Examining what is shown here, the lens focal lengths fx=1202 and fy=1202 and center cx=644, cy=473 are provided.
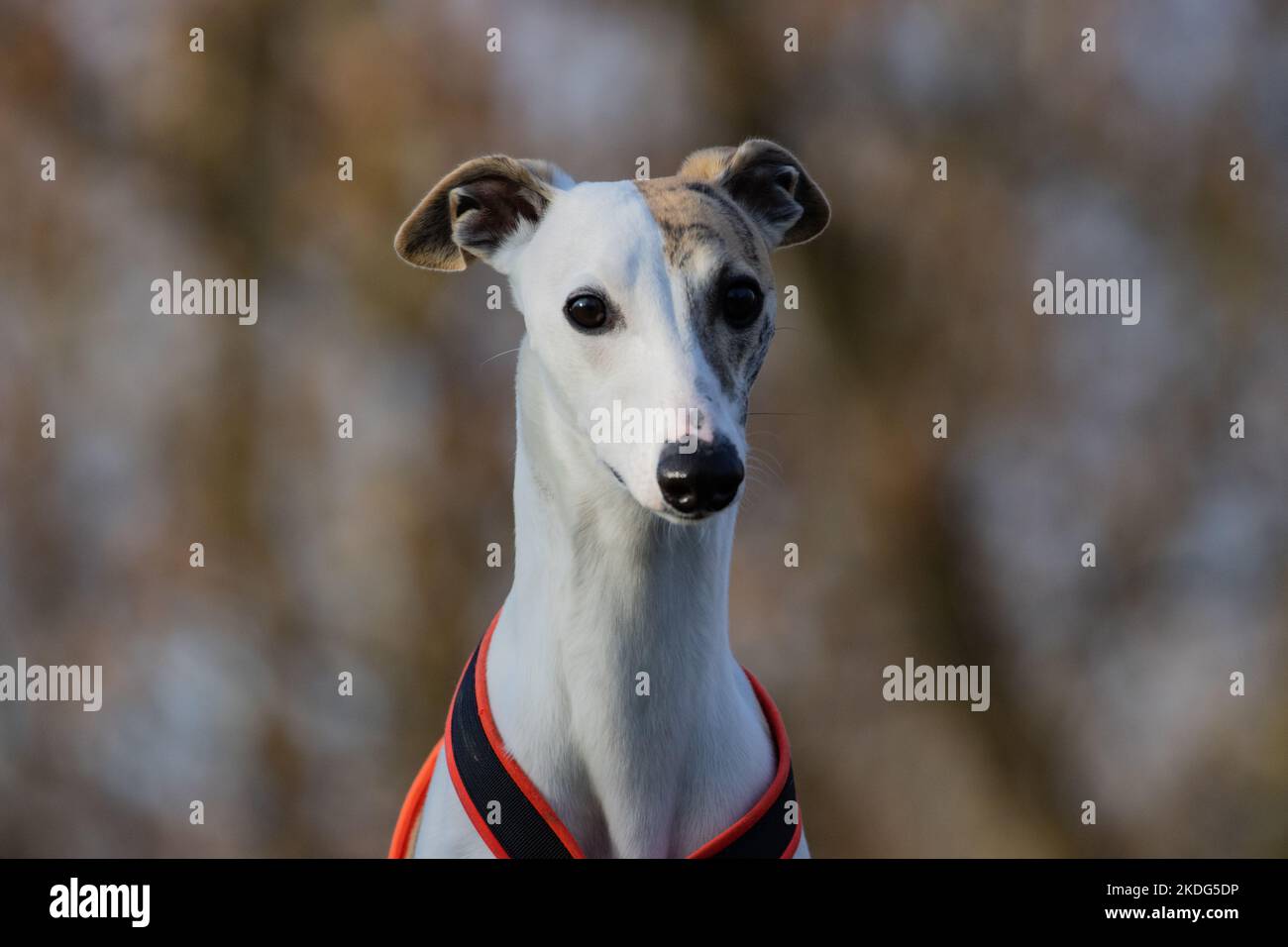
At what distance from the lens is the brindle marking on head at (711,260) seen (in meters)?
2.00

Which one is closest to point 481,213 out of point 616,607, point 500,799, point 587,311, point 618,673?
point 587,311

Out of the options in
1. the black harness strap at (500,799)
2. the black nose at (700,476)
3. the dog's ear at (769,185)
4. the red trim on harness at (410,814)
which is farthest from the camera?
the dog's ear at (769,185)

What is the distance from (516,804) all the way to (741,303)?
929 mm

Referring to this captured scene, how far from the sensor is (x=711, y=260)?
6.64 feet

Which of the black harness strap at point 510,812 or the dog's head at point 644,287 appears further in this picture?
the black harness strap at point 510,812

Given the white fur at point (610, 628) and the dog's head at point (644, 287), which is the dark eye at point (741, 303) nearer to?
the dog's head at point (644, 287)

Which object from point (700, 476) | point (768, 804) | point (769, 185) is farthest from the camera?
point (769, 185)

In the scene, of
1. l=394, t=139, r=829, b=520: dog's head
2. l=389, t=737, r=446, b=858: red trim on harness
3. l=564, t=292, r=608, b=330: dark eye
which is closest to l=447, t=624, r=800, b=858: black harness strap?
l=389, t=737, r=446, b=858: red trim on harness

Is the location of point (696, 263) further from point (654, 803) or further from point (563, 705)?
point (654, 803)

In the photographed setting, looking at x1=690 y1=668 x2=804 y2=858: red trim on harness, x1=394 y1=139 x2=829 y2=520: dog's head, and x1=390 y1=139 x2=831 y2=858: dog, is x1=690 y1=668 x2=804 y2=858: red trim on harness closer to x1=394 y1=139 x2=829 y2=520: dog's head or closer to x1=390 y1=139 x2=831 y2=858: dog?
x1=390 y1=139 x2=831 y2=858: dog

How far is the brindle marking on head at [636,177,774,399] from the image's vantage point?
2.00m

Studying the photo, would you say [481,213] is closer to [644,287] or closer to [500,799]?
[644,287]

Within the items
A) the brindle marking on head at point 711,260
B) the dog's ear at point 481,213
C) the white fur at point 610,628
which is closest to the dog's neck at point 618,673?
the white fur at point 610,628

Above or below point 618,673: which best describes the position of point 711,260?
above
